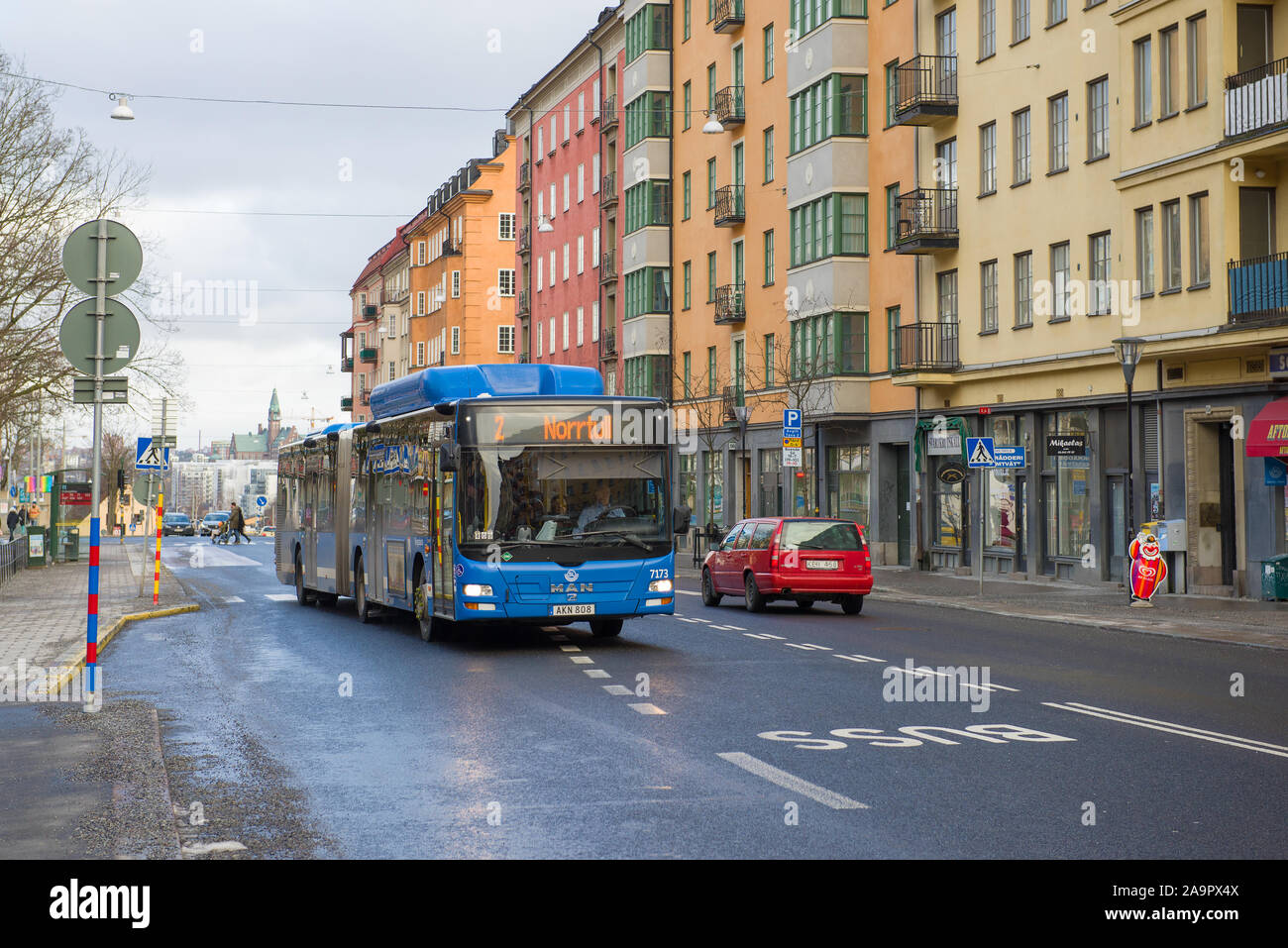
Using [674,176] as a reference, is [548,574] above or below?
below

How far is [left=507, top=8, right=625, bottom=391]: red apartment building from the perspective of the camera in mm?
67688

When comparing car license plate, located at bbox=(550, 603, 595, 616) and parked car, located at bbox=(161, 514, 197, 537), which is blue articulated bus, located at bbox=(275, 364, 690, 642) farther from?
parked car, located at bbox=(161, 514, 197, 537)

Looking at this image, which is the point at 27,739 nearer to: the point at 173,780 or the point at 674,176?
the point at 173,780

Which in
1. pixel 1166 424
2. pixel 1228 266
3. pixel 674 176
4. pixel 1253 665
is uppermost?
pixel 674 176

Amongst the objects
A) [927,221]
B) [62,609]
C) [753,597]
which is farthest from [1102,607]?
[62,609]

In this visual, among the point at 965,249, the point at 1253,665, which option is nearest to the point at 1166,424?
the point at 965,249

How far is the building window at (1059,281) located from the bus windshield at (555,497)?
18.9 metres

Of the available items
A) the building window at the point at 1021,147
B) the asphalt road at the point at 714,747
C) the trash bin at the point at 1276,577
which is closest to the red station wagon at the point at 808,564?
the asphalt road at the point at 714,747

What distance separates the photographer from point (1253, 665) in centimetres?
1773

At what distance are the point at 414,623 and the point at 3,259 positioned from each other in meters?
18.0

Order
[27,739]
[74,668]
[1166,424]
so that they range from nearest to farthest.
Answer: [27,739] → [74,668] → [1166,424]

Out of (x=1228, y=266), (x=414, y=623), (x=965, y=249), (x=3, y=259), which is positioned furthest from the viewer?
(x=965, y=249)

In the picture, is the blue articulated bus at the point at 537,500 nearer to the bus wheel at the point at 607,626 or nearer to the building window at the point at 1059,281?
the bus wheel at the point at 607,626

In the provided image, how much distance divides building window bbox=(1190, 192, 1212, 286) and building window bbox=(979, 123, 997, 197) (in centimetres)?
871
